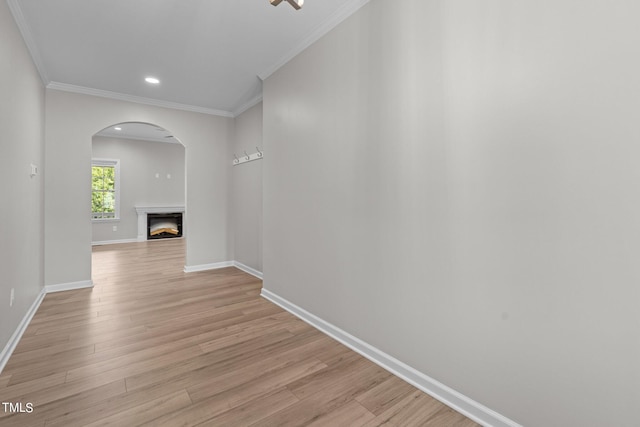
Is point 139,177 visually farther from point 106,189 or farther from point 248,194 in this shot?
point 248,194

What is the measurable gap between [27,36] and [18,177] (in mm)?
1328

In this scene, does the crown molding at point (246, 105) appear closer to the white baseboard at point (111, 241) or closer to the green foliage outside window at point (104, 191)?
the green foliage outside window at point (104, 191)

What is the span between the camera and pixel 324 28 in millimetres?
2582

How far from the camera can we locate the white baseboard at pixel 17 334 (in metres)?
2.11

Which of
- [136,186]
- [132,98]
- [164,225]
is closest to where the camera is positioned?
[132,98]

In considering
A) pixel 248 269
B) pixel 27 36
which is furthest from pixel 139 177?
pixel 27 36

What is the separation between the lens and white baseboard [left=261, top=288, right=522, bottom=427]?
154 cm

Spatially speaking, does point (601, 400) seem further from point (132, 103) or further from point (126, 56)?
point (132, 103)

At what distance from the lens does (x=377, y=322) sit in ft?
7.11

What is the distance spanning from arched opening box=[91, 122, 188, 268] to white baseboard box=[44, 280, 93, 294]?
4121 millimetres

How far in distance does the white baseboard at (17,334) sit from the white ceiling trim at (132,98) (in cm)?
261

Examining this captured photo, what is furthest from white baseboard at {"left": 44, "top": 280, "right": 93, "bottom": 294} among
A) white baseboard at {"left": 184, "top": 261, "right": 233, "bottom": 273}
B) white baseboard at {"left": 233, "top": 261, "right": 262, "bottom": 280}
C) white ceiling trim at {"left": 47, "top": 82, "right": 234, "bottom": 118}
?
white ceiling trim at {"left": 47, "top": 82, "right": 234, "bottom": 118}

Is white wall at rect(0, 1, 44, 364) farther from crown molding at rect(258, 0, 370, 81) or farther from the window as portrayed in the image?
the window

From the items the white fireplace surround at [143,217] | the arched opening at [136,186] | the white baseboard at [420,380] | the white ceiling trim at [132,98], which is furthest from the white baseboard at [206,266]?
the white fireplace surround at [143,217]
